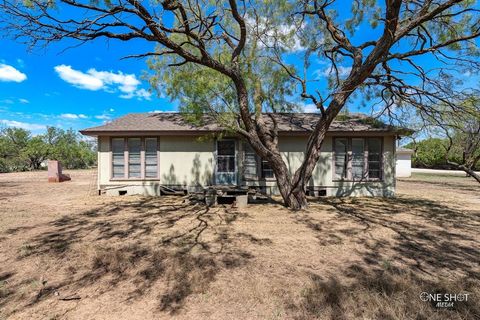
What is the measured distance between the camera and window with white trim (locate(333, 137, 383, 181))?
1158 centimetres

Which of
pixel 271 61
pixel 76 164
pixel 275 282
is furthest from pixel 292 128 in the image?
pixel 76 164

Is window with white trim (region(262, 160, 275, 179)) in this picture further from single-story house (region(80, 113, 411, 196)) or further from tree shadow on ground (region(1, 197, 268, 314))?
tree shadow on ground (region(1, 197, 268, 314))

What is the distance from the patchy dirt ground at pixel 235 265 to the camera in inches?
121

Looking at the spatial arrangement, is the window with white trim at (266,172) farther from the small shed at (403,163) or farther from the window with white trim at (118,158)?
the small shed at (403,163)

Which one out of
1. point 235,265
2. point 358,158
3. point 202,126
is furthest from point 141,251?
point 358,158

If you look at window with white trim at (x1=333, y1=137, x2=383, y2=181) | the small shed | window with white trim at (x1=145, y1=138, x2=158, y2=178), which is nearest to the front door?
window with white trim at (x1=145, y1=138, x2=158, y2=178)

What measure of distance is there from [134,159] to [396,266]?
10273mm

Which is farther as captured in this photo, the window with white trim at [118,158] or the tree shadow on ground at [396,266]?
the window with white trim at [118,158]

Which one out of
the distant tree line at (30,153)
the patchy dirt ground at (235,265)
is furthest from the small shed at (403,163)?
the distant tree line at (30,153)

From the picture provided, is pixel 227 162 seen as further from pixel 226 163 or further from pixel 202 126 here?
pixel 202 126

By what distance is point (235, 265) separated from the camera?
422 cm

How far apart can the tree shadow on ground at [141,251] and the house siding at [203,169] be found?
12.0 feet

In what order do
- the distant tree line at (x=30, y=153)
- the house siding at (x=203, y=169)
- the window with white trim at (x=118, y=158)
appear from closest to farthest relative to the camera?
the house siding at (x=203, y=169)
the window with white trim at (x=118, y=158)
the distant tree line at (x=30, y=153)

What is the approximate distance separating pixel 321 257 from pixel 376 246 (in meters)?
1.30
